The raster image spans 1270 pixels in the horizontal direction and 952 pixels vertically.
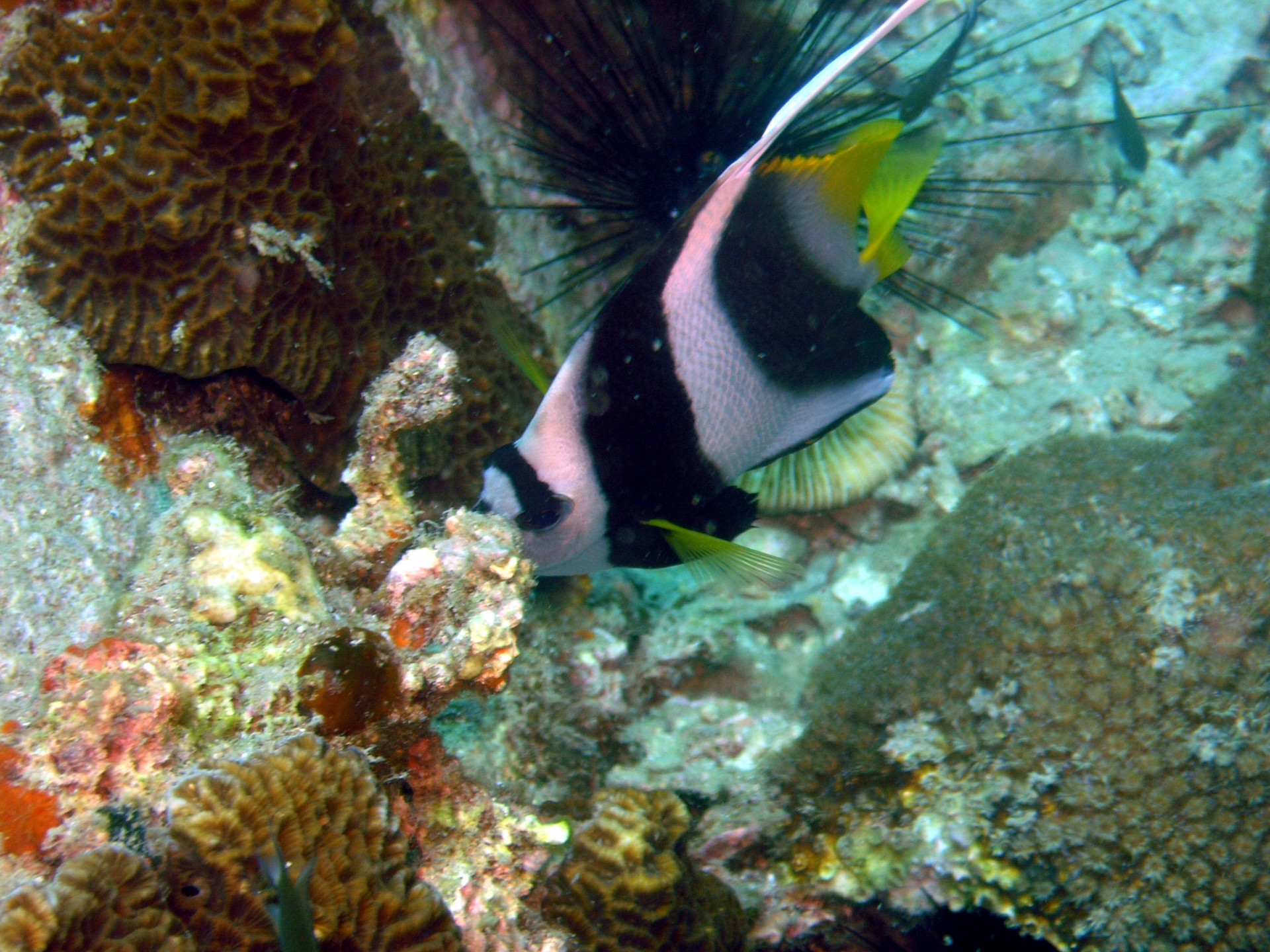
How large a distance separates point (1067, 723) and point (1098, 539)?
29.2 inches

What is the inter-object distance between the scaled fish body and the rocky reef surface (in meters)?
0.25

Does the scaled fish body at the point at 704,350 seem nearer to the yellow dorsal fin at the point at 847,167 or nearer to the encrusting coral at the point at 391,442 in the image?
the yellow dorsal fin at the point at 847,167

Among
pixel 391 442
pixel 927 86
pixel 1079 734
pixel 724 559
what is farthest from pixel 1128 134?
pixel 391 442

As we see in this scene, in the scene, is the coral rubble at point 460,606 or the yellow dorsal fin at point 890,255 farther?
the yellow dorsal fin at point 890,255

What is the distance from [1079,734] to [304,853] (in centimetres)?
242

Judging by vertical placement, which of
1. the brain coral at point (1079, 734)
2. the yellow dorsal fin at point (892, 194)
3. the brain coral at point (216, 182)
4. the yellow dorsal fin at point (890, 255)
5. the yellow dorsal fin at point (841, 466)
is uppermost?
the brain coral at point (216, 182)

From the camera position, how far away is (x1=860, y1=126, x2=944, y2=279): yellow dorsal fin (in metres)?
2.02

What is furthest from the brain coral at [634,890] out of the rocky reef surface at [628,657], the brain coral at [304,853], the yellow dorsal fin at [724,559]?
the yellow dorsal fin at [724,559]

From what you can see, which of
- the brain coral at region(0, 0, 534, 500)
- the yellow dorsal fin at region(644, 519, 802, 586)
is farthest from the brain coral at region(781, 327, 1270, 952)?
the brain coral at region(0, 0, 534, 500)

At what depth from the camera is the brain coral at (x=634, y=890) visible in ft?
7.04

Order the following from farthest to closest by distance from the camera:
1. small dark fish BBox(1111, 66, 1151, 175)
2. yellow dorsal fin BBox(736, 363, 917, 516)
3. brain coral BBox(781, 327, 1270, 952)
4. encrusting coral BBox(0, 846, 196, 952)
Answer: small dark fish BBox(1111, 66, 1151, 175)
yellow dorsal fin BBox(736, 363, 917, 516)
brain coral BBox(781, 327, 1270, 952)
encrusting coral BBox(0, 846, 196, 952)

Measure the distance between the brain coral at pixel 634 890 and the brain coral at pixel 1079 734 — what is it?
629mm

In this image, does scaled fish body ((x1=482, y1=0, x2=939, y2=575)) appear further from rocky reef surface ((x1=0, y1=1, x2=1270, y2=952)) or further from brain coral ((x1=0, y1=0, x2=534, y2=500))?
brain coral ((x1=0, y1=0, x2=534, y2=500))

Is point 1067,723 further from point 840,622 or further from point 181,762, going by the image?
point 181,762
